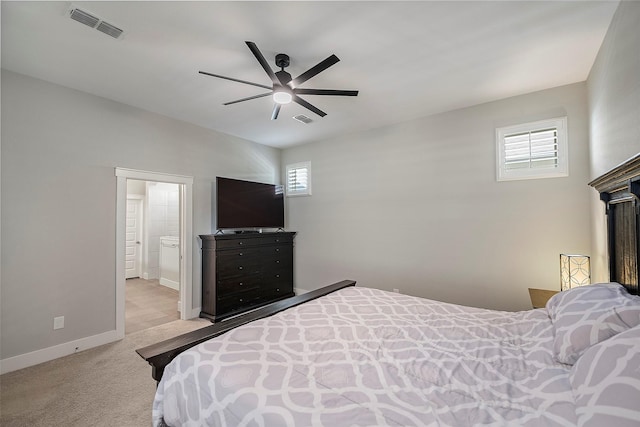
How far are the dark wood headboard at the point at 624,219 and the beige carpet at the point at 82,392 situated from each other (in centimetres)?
330

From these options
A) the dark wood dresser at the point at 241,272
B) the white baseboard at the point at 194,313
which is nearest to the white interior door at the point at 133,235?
the white baseboard at the point at 194,313

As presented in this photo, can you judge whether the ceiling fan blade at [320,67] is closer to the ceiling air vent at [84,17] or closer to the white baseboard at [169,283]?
the ceiling air vent at [84,17]

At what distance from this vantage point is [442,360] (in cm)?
135

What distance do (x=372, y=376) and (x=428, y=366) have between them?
0.99 feet

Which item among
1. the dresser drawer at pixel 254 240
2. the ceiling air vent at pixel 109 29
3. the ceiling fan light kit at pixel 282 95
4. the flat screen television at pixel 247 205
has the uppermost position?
the ceiling air vent at pixel 109 29

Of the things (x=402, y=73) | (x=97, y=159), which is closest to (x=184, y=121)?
(x=97, y=159)

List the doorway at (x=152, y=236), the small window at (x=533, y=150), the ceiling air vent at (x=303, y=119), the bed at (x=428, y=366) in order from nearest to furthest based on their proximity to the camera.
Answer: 1. the bed at (x=428, y=366)
2. the small window at (x=533, y=150)
3. the ceiling air vent at (x=303, y=119)
4. the doorway at (x=152, y=236)

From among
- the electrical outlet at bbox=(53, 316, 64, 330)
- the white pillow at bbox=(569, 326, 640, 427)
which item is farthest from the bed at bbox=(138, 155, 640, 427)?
the electrical outlet at bbox=(53, 316, 64, 330)

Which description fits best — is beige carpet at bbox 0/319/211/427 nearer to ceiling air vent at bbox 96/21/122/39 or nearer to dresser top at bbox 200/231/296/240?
dresser top at bbox 200/231/296/240

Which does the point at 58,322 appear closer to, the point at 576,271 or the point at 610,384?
the point at 610,384

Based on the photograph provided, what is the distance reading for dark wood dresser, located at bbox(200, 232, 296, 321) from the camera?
3.84 m

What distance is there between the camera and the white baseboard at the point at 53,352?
2.51 meters

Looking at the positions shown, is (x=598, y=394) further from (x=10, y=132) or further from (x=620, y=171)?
(x=10, y=132)

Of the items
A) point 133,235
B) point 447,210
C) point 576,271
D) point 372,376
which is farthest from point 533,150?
point 133,235
